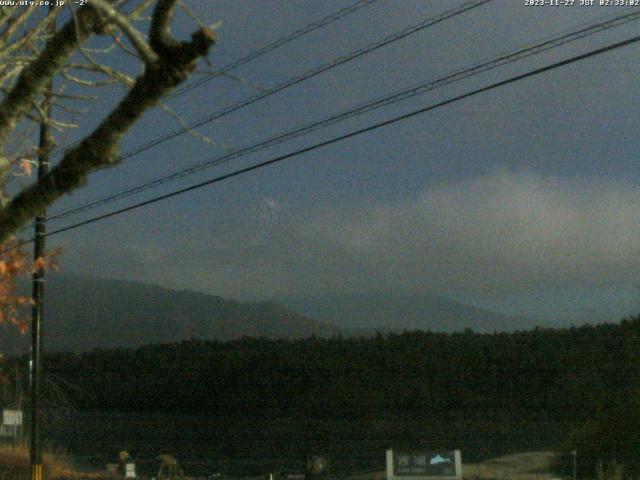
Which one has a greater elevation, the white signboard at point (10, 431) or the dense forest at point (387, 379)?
the dense forest at point (387, 379)

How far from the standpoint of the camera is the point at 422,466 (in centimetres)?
1683

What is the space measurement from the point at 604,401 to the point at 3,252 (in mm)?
21796

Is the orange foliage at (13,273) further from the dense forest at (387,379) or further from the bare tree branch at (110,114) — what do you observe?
the dense forest at (387,379)

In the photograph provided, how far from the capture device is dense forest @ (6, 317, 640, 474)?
3309cm

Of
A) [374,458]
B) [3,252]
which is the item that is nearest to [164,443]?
[374,458]

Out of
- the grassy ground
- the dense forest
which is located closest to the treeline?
the dense forest

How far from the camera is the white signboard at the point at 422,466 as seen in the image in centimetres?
1659

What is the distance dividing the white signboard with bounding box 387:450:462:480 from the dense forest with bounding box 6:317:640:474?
10481mm

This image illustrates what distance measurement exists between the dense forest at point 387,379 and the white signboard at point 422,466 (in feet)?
34.4

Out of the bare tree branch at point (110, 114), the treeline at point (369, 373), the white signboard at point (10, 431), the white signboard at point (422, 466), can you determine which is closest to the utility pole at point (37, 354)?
the white signboard at point (422, 466)

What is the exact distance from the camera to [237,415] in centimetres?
4134

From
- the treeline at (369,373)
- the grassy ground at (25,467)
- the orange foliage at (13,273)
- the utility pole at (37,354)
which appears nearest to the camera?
the orange foliage at (13,273)

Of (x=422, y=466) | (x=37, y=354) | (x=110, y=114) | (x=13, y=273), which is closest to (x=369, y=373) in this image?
(x=37, y=354)

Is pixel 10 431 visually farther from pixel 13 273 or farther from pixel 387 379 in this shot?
pixel 13 273
